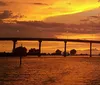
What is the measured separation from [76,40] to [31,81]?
354 ft

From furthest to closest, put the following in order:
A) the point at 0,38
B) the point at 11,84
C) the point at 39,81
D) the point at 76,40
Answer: the point at 76,40 < the point at 0,38 < the point at 39,81 < the point at 11,84

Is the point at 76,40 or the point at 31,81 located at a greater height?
the point at 76,40

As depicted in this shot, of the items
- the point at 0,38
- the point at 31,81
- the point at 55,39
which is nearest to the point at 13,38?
the point at 0,38

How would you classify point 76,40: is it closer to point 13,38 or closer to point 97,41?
point 97,41

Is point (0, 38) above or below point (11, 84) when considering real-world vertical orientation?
above

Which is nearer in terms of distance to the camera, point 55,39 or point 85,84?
point 85,84

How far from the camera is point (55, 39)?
16950 cm

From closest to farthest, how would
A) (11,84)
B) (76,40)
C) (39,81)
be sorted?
(11,84) → (39,81) → (76,40)

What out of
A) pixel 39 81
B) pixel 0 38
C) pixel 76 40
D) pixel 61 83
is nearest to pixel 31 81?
pixel 39 81

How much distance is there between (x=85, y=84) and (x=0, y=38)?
10024 centimetres

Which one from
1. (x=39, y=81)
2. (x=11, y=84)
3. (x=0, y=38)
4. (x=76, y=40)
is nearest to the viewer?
(x=11, y=84)

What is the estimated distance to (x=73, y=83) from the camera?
6562 cm

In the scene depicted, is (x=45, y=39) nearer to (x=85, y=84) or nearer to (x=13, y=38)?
(x=13, y=38)

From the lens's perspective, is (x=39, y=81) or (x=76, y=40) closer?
(x=39, y=81)
